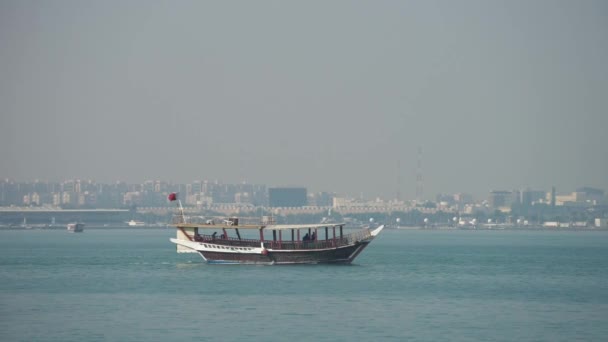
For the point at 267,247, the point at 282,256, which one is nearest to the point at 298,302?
the point at 282,256

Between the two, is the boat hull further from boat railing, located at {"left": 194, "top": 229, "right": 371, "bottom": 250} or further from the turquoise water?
the turquoise water

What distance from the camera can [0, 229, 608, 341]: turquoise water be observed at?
5300cm

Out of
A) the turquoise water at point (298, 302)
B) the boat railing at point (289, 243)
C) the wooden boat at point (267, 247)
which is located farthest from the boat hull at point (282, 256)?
the turquoise water at point (298, 302)

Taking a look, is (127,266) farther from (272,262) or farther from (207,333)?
(207,333)

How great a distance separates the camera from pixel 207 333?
5247cm

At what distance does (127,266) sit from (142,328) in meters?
42.0

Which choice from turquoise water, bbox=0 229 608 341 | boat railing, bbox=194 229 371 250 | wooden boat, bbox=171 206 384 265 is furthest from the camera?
boat railing, bbox=194 229 371 250

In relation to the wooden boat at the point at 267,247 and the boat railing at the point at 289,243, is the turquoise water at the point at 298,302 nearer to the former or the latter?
the wooden boat at the point at 267,247

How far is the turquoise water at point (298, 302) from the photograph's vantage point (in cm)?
5300

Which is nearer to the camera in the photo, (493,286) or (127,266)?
(493,286)

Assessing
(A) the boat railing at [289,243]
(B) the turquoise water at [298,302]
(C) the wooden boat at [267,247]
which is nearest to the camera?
(B) the turquoise water at [298,302]

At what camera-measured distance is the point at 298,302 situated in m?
64.9

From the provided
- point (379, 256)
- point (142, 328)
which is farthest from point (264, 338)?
point (379, 256)

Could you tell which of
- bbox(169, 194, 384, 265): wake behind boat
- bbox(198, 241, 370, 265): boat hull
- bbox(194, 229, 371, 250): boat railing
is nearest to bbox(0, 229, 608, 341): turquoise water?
bbox(198, 241, 370, 265): boat hull
